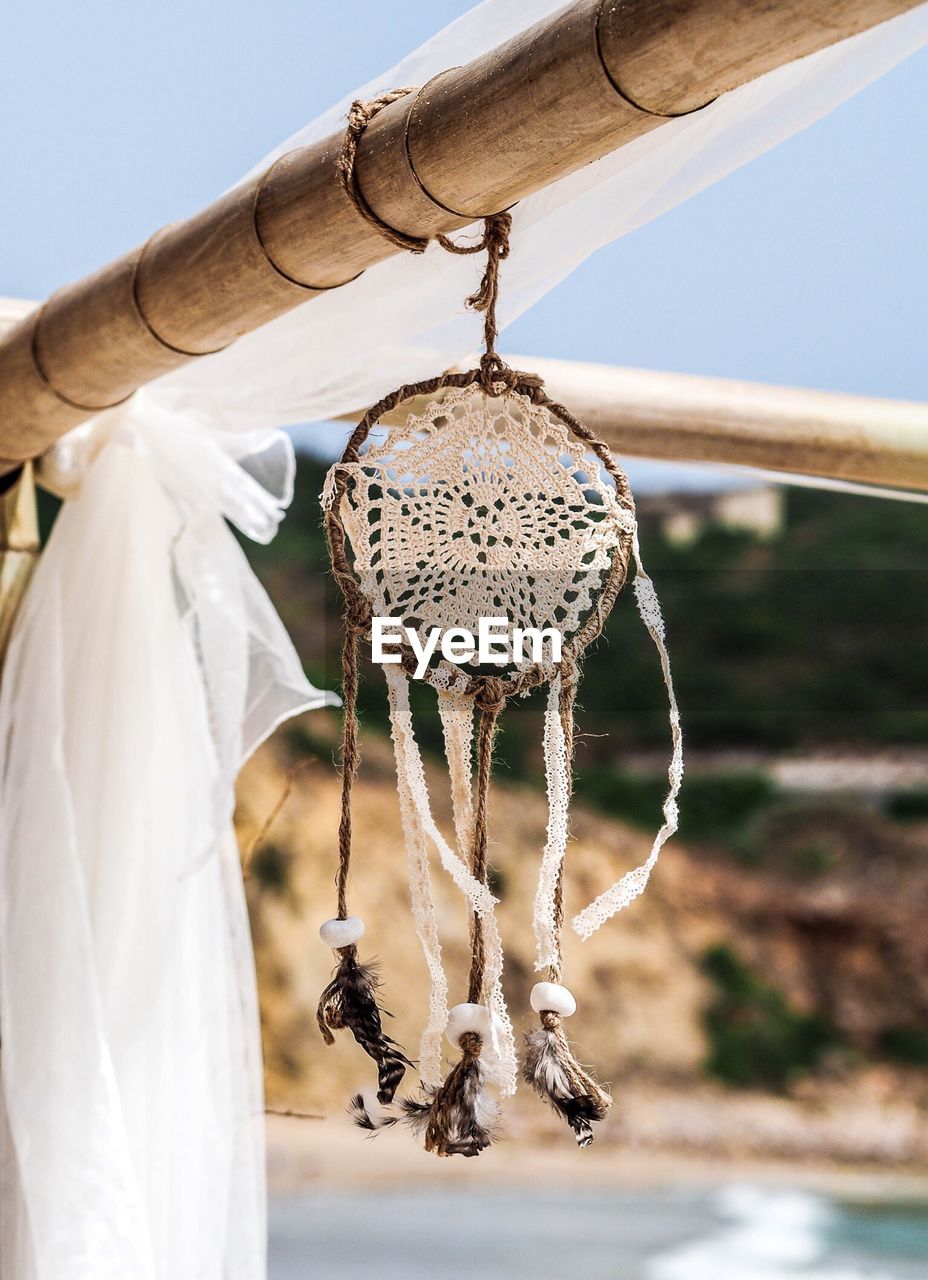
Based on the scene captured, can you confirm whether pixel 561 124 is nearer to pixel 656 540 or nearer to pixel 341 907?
pixel 341 907

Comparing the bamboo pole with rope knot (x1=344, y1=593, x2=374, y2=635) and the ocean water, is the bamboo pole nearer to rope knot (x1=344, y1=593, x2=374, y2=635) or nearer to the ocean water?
rope knot (x1=344, y1=593, x2=374, y2=635)

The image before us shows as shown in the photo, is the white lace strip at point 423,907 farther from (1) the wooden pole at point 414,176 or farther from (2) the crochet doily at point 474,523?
(1) the wooden pole at point 414,176

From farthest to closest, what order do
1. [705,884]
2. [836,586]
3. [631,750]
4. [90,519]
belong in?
[836,586] → [631,750] → [705,884] → [90,519]

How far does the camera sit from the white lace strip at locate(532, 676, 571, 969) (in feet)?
1.91

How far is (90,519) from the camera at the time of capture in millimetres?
974

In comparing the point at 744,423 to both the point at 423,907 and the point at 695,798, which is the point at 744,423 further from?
the point at 695,798

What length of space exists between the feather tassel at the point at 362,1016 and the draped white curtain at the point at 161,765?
273 mm

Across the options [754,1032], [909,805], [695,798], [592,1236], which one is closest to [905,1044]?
[754,1032]

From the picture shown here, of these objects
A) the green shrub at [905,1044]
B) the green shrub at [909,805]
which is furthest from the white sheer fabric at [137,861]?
the green shrub at [909,805]

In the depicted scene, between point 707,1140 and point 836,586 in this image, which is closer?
point 707,1140

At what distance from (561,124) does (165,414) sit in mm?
534

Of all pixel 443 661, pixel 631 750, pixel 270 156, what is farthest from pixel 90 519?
pixel 631 750

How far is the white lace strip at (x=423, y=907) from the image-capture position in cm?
60

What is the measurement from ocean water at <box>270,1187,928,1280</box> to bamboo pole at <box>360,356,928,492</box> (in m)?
3.35
